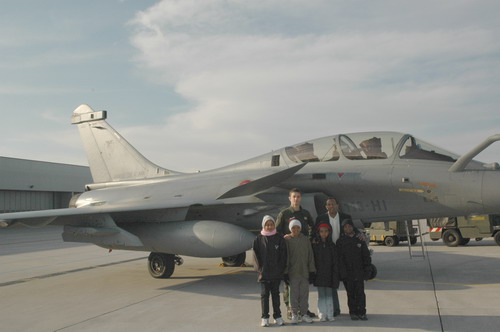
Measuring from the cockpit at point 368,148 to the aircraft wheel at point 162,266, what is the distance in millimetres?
3738

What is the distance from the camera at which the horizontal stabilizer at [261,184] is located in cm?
849

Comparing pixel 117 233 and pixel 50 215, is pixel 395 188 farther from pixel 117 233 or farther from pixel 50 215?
pixel 50 215

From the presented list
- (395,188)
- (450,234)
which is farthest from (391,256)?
(395,188)

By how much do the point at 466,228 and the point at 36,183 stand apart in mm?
34854

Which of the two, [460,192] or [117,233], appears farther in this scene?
[117,233]

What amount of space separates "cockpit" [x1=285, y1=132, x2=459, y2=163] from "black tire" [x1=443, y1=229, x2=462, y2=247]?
9070 mm

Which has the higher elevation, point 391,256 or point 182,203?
point 182,203

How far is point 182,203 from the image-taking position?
9062 mm

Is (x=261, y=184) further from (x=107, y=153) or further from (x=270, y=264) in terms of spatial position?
(x=107, y=153)

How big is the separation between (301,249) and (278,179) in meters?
3.18

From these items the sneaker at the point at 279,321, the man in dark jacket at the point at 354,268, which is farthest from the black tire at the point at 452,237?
the sneaker at the point at 279,321

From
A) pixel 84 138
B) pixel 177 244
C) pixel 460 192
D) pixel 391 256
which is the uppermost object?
pixel 84 138

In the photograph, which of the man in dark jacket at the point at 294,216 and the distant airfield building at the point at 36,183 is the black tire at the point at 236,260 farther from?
the distant airfield building at the point at 36,183

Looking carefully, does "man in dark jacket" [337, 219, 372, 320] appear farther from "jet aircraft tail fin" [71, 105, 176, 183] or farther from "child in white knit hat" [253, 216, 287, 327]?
"jet aircraft tail fin" [71, 105, 176, 183]
